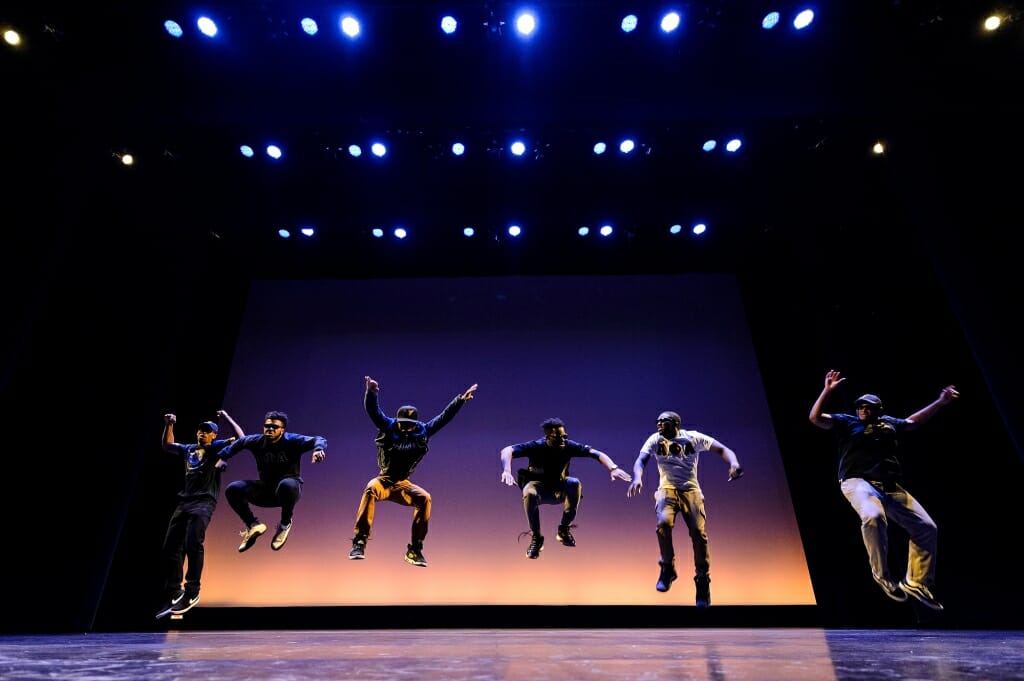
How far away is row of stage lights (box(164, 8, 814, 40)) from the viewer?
15.8ft

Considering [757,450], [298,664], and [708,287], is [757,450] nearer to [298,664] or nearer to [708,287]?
[708,287]

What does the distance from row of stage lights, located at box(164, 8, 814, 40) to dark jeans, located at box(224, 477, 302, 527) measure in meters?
4.16

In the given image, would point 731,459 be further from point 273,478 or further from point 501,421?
point 273,478

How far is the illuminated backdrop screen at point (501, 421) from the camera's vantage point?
629 cm

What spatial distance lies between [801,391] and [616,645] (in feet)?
17.0

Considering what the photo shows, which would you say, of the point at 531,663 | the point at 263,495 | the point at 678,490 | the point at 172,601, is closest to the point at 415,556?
the point at 263,495

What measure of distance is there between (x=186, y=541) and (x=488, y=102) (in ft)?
16.7

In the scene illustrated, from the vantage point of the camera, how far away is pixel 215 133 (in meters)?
5.84

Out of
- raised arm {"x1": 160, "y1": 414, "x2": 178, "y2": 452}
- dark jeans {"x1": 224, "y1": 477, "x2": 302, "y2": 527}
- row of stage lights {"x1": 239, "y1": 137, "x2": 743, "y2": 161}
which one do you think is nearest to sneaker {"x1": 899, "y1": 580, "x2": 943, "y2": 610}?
row of stage lights {"x1": 239, "y1": 137, "x2": 743, "y2": 161}

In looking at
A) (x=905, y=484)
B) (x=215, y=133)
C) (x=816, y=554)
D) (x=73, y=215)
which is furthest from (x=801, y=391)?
(x=73, y=215)

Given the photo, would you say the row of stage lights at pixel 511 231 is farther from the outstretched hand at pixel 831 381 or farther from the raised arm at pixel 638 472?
the raised arm at pixel 638 472

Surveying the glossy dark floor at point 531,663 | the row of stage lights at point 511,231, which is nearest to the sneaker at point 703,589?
the glossy dark floor at point 531,663

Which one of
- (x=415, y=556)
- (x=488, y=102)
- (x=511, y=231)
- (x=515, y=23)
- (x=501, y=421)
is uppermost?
(x=515, y=23)

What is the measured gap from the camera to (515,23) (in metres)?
4.89
